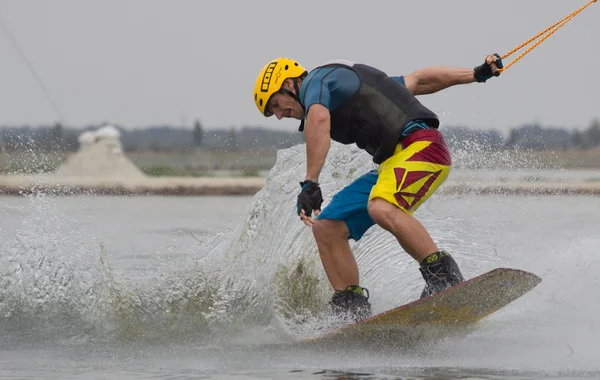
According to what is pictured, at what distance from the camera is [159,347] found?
8.79 metres

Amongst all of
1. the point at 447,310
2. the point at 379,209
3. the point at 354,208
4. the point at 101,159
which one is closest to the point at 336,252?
the point at 354,208

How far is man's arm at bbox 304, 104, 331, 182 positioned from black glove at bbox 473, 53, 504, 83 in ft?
3.99

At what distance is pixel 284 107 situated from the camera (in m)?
8.66

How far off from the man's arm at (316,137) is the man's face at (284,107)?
15.0 inches

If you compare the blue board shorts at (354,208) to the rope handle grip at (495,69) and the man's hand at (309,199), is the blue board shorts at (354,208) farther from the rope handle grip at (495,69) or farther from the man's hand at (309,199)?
the rope handle grip at (495,69)

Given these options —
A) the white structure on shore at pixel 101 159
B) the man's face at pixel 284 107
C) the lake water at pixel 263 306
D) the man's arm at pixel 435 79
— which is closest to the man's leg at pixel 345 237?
the lake water at pixel 263 306

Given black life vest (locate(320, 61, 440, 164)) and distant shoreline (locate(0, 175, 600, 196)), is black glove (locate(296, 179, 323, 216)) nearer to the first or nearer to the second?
black life vest (locate(320, 61, 440, 164))

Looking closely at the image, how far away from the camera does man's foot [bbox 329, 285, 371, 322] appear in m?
8.75

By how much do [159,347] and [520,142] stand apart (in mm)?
6601

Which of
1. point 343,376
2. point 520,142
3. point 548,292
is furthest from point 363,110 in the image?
point 520,142

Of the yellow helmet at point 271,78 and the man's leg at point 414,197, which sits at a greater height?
the yellow helmet at point 271,78

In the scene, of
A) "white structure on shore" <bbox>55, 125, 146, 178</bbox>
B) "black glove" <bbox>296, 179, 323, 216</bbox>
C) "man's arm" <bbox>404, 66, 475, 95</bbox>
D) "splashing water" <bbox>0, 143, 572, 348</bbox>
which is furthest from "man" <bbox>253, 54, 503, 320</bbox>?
"white structure on shore" <bbox>55, 125, 146, 178</bbox>

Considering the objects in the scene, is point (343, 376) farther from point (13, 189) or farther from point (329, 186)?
point (13, 189)

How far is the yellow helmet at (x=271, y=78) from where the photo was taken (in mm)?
8555
